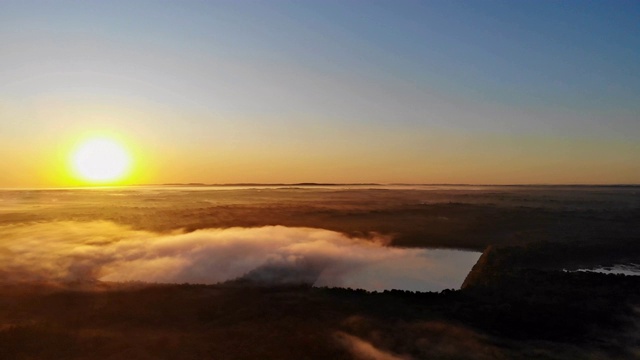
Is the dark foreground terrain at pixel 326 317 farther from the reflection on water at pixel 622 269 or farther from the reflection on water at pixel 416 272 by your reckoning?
the reflection on water at pixel 416 272

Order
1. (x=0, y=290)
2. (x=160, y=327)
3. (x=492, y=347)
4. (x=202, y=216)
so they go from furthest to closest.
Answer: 1. (x=202, y=216)
2. (x=0, y=290)
3. (x=160, y=327)
4. (x=492, y=347)

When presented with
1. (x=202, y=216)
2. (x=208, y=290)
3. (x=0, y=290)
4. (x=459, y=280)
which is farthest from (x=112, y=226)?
(x=459, y=280)

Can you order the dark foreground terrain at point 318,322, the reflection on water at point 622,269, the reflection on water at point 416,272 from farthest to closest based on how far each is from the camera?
1. the reflection on water at point 622,269
2. the reflection on water at point 416,272
3. the dark foreground terrain at point 318,322

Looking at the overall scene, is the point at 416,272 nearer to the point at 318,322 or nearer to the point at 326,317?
the point at 326,317

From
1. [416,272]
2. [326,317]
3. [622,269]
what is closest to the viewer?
[326,317]

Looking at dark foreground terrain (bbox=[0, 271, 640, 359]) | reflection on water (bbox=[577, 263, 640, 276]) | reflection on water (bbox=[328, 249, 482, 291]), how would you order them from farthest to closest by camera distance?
reflection on water (bbox=[577, 263, 640, 276]) < reflection on water (bbox=[328, 249, 482, 291]) < dark foreground terrain (bbox=[0, 271, 640, 359])

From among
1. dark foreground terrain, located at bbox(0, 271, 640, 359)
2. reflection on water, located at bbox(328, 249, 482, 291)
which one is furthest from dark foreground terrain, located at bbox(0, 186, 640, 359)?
reflection on water, located at bbox(328, 249, 482, 291)

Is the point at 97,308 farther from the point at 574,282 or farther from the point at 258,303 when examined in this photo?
the point at 574,282

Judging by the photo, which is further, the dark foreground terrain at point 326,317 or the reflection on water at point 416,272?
the reflection on water at point 416,272

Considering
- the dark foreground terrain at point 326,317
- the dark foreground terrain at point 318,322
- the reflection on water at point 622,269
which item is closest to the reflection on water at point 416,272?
the dark foreground terrain at point 326,317

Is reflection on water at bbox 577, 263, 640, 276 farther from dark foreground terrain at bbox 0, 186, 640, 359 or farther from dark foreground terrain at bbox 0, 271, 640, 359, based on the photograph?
dark foreground terrain at bbox 0, 271, 640, 359

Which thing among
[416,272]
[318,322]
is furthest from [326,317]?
[416,272]
